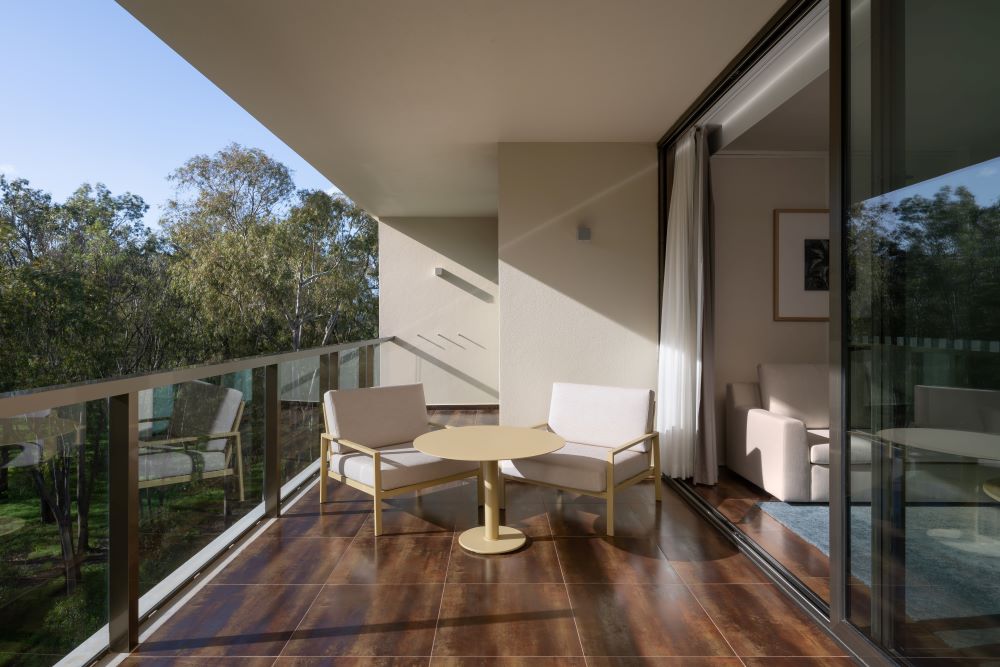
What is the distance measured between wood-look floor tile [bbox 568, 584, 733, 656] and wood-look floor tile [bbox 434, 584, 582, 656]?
0.08m

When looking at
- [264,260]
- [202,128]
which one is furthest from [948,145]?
[202,128]

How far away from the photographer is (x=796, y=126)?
15.2ft

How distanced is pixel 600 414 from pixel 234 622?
2.67 metres

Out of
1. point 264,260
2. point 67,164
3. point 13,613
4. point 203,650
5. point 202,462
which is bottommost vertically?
point 203,650

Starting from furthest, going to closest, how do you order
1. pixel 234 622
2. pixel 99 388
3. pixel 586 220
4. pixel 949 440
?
1. pixel 586 220
2. pixel 234 622
3. pixel 99 388
4. pixel 949 440

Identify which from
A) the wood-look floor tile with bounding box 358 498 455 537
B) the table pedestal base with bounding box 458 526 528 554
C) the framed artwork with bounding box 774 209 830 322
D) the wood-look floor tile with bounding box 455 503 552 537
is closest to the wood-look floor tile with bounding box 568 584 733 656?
the table pedestal base with bounding box 458 526 528 554

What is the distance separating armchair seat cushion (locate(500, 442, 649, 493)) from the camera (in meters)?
3.74

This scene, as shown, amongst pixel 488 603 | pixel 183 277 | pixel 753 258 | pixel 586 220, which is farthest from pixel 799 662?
pixel 183 277

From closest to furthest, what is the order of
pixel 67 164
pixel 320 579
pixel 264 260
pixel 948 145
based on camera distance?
pixel 948 145
pixel 320 579
pixel 264 260
pixel 67 164

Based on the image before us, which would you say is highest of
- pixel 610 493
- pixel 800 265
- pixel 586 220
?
pixel 586 220

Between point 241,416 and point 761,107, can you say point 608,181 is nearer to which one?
point 761,107

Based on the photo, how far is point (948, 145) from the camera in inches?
74.0

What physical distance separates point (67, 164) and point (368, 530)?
95.8ft

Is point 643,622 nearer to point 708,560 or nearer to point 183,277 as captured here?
point 708,560
